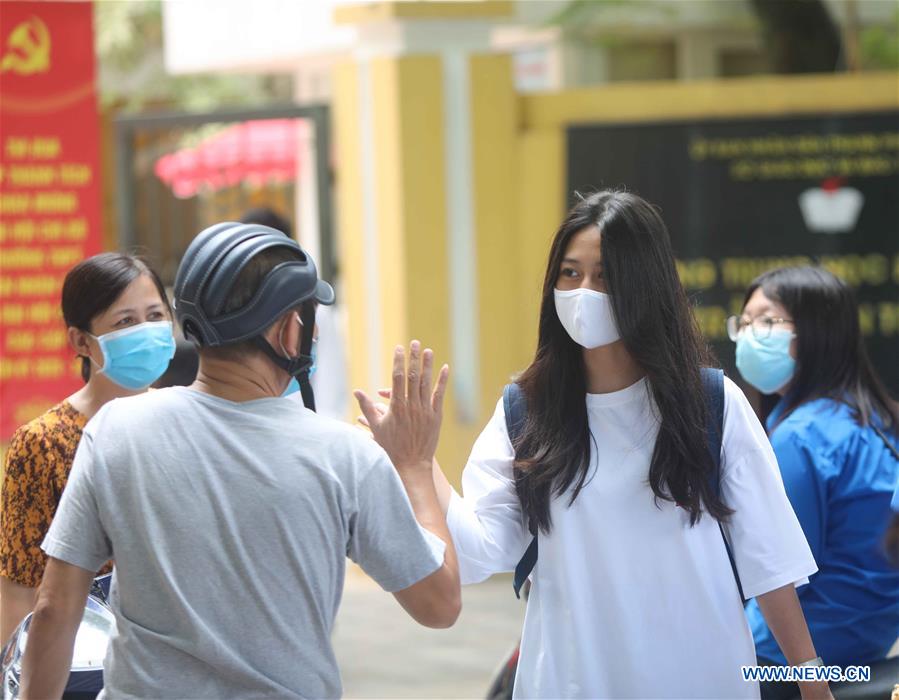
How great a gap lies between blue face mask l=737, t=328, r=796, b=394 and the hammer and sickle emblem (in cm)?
401

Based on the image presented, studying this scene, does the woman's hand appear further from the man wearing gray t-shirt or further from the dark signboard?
the dark signboard

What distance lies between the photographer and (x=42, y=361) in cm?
656

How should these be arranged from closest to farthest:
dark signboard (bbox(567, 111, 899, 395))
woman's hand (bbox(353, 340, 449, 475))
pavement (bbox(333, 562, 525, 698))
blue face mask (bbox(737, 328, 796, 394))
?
woman's hand (bbox(353, 340, 449, 475))
blue face mask (bbox(737, 328, 796, 394))
pavement (bbox(333, 562, 525, 698))
dark signboard (bbox(567, 111, 899, 395))

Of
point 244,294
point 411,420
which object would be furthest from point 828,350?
point 244,294

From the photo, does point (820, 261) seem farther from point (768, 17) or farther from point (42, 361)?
point (42, 361)

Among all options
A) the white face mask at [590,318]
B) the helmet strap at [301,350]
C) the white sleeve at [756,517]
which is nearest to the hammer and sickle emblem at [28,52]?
the white face mask at [590,318]

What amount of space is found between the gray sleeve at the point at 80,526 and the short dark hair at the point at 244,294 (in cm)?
26

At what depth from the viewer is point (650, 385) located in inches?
106

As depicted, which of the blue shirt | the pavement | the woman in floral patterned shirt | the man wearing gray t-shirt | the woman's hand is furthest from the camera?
the pavement

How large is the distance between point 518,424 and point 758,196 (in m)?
4.62

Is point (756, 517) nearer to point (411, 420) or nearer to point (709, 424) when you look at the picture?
→ point (709, 424)

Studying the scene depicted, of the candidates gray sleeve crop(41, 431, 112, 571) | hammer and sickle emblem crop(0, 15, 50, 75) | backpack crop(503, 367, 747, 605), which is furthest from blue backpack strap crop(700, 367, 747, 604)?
hammer and sickle emblem crop(0, 15, 50, 75)

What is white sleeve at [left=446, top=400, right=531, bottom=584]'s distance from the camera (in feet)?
8.96

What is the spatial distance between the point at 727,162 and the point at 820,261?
28.3 inches
